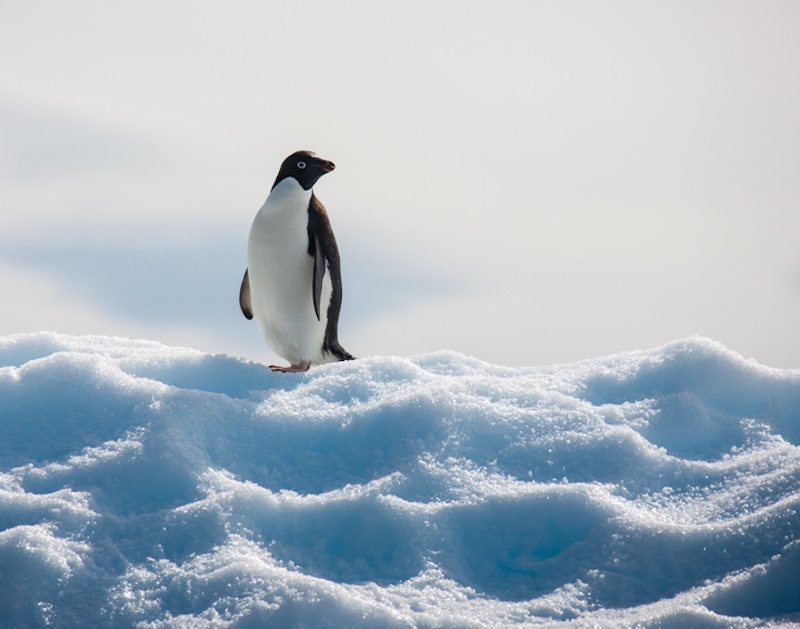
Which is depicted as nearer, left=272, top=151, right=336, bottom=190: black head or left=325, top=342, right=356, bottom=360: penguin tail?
left=272, top=151, right=336, bottom=190: black head

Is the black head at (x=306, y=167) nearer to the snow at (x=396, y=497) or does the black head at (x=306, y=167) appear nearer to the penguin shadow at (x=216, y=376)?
the penguin shadow at (x=216, y=376)

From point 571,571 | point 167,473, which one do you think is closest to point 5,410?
point 167,473

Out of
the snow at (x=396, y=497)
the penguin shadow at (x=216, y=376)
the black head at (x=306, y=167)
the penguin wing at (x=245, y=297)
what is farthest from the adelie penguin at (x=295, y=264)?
the snow at (x=396, y=497)

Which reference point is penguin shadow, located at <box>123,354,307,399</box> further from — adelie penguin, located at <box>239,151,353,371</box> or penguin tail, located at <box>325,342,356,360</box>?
penguin tail, located at <box>325,342,356,360</box>

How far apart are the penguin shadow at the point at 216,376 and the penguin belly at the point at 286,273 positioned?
865mm

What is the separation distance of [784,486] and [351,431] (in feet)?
5.49

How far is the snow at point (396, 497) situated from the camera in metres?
1.93

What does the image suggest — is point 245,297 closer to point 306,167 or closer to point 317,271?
point 317,271

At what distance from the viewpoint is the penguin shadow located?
3.20 m

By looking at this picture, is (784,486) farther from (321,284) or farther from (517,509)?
(321,284)

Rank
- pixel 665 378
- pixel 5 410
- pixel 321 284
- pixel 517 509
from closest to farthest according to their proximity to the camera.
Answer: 1. pixel 517 509
2. pixel 5 410
3. pixel 665 378
4. pixel 321 284

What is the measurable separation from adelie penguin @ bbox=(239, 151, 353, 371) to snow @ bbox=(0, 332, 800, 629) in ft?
3.26

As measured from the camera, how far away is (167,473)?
240 cm

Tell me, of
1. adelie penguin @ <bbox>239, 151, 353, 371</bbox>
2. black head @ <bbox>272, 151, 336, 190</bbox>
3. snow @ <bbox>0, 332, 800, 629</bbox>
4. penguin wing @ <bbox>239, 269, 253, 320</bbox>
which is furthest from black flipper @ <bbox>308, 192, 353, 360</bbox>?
snow @ <bbox>0, 332, 800, 629</bbox>
